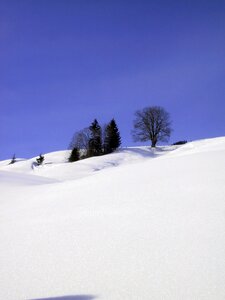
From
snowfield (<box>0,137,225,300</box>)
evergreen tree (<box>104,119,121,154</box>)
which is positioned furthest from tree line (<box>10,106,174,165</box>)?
snowfield (<box>0,137,225,300</box>)

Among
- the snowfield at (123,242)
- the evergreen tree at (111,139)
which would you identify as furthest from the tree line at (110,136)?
the snowfield at (123,242)

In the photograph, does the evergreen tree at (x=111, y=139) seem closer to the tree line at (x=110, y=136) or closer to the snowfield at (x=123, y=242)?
the tree line at (x=110, y=136)

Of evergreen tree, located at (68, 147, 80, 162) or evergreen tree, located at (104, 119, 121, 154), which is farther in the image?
evergreen tree, located at (104, 119, 121, 154)

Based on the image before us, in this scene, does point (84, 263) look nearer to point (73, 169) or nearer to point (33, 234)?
point (33, 234)

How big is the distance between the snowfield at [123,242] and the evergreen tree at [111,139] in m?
32.1

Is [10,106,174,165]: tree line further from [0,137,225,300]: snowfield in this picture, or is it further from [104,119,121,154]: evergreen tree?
[0,137,225,300]: snowfield

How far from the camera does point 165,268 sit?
239 centimetres

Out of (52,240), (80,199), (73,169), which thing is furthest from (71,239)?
(73,169)

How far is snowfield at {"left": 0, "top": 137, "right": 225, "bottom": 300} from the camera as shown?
7.22ft

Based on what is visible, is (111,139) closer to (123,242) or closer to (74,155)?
(74,155)

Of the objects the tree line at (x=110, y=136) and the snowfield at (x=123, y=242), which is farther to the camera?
the tree line at (x=110, y=136)

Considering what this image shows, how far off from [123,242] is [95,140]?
3517cm

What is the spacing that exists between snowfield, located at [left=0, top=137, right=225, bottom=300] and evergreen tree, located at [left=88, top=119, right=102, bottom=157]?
1243 inches

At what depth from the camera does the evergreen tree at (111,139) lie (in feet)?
123
